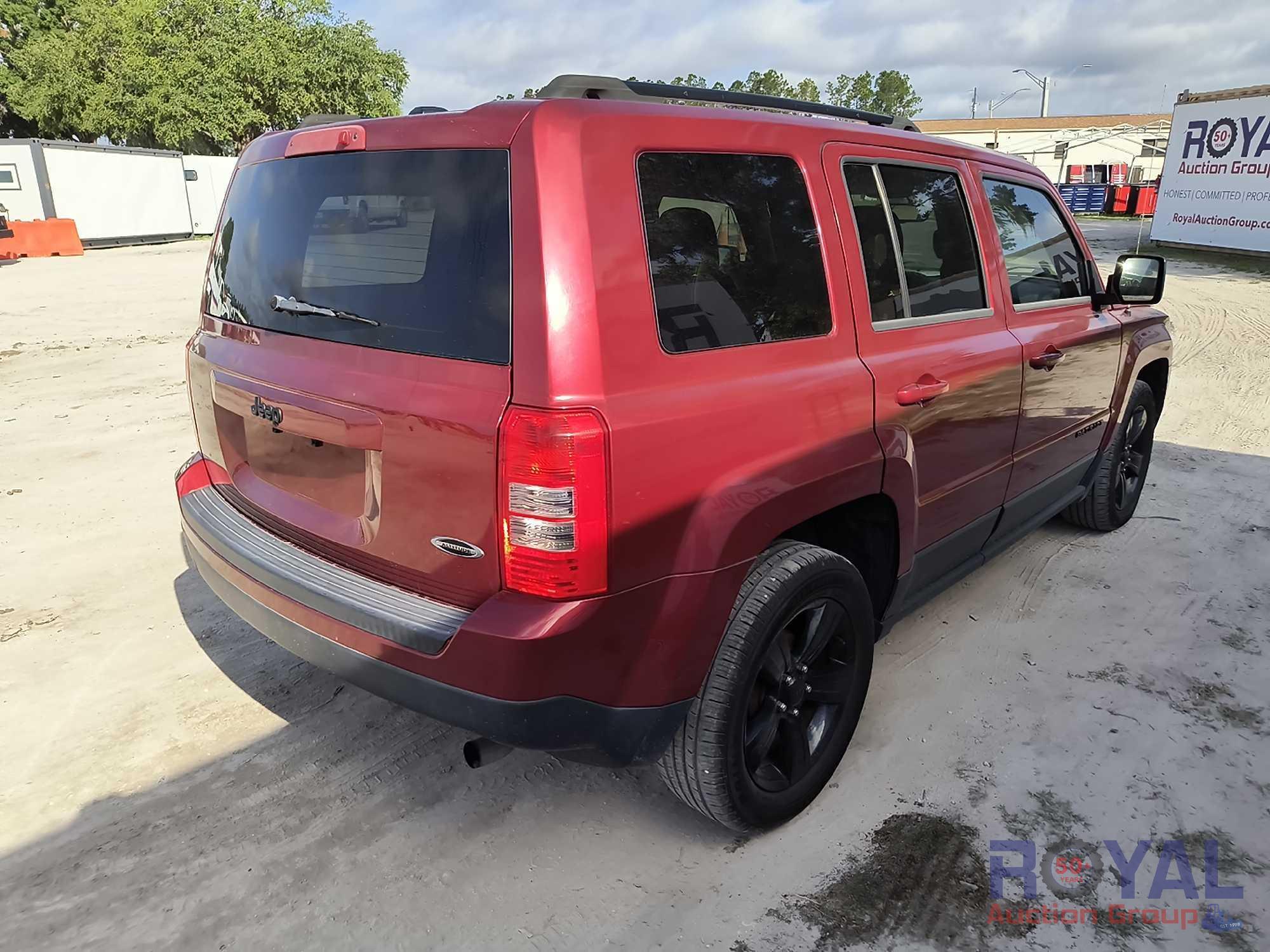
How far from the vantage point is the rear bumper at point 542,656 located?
1928mm

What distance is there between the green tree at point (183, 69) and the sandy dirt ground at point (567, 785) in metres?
36.9

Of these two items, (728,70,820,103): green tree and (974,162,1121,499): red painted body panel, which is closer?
(974,162,1121,499): red painted body panel

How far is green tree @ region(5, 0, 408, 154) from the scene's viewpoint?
34.8m

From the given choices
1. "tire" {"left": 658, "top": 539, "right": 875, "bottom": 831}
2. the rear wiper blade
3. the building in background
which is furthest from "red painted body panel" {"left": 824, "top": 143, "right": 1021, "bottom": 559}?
the building in background

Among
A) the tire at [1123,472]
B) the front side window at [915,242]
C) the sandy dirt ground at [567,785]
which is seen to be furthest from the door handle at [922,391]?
the tire at [1123,472]

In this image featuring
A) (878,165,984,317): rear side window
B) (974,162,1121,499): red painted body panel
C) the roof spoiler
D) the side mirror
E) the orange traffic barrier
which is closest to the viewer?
the roof spoiler

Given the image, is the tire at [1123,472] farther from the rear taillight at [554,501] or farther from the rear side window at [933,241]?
the rear taillight at [554,501]

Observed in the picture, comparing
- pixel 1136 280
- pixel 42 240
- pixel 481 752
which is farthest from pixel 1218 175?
pixel 42 240

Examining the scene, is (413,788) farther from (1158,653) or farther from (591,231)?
(1158,653)

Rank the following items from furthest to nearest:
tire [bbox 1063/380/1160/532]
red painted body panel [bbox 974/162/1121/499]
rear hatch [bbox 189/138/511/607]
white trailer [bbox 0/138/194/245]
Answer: white trailer [bbox 0/138/194/245], tire [bbox 1063/380/1160/532], red painted body panel [bbox 974/162/1121/499], rear hatch [bbox 189/138/511/607]

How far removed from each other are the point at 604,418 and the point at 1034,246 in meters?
2.55

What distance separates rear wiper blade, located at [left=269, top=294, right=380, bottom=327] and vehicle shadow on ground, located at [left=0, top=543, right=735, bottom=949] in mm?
1183

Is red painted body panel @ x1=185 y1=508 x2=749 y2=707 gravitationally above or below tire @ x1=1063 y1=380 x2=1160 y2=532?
above

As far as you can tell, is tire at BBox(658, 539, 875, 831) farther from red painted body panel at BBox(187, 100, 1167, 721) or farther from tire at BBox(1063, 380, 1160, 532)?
tire at BBox(1063, 380, 1160, 532)
